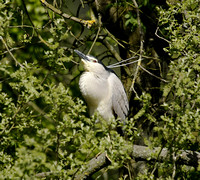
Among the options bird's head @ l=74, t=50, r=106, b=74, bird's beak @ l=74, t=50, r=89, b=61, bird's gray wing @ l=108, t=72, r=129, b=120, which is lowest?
bird's gray wing @ l=108, t=72, r=129, b=120

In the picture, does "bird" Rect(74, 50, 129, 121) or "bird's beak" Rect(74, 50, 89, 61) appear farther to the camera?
"bird" Rect(74, 50, 129, 121)

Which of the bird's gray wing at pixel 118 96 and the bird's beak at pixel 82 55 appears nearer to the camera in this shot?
the bird's beak at pixel 82 55

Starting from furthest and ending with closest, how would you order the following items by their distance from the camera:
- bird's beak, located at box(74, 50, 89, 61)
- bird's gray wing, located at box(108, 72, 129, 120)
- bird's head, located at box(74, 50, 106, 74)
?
bird's gray wing, located at box(108, 72, 129, 120) < bird's head, located at box(74, 50, 106, 74) < bird's beak, located at box(74, 50, 89, 61)

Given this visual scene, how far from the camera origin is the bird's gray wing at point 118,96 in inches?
144

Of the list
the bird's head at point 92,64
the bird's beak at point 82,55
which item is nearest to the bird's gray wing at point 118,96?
the bird's head at point 92,64

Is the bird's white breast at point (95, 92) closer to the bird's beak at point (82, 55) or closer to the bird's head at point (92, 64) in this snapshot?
the bird's head at point (92, 64)

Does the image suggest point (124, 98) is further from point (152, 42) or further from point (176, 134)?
point (176, 134)

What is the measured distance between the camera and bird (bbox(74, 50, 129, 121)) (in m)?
3.50

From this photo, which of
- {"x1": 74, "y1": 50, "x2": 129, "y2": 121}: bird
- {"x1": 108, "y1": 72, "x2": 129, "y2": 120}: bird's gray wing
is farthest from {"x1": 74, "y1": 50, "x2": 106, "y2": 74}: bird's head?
{"x1": 108, "y1": 72, "x2": 129, "y2": 120}: bird's gray wing

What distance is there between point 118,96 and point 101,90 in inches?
8.5

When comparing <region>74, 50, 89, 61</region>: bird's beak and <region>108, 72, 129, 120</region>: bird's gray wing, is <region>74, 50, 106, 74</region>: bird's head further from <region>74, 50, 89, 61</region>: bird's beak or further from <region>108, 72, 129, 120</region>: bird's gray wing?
<region>108, 72, 129, 120</region>: bird's gray wing

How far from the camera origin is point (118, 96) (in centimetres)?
367

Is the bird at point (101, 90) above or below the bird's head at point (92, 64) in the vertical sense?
below

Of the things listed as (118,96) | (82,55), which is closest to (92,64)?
(82,55)
